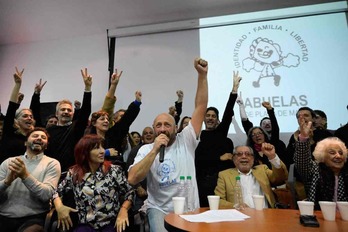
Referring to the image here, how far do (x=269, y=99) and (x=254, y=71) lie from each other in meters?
0.49

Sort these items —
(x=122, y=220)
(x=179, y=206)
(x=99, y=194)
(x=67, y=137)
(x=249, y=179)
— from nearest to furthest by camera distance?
(x=179, y=206) → (x=122, y=220) → (x=99, y=194) → (x=249, y=179) → (x=67, y=137)

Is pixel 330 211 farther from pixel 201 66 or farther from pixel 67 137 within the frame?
pixel 67 137

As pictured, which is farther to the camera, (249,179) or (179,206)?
(249,179)

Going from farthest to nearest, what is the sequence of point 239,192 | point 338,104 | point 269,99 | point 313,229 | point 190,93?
1. point 190,93
2. point 269,99
3. point 338,104
4. point 239,192
5. point 313,229

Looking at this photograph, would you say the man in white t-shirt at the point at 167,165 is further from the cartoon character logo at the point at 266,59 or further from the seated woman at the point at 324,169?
the cartoon character logo at the point at 266,59

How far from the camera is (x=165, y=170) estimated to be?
176 centimetres

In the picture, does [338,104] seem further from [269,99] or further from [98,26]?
[98,26]

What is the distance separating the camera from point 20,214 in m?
1.92

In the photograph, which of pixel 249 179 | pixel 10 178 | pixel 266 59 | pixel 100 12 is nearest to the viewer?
pixel 10 178

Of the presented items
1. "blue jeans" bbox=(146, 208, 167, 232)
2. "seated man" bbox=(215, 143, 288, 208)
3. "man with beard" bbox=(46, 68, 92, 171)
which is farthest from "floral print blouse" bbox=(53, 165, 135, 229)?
"seated man" bbox=(215, 143, 288, 208)

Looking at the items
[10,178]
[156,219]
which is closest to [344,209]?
[156,219]

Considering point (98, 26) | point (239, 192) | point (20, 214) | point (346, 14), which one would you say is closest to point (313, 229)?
point (239, 192)

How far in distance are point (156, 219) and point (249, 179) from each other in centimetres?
89

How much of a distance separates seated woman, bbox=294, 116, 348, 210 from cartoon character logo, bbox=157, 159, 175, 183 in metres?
0.96
